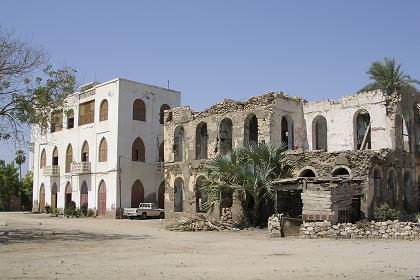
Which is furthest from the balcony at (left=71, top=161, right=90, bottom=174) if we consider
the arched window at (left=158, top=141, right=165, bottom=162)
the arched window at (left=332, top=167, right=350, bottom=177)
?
the arched window at (left=332, top=167, right=350, bottom=177)

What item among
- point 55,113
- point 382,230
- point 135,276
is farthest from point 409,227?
point 55,113

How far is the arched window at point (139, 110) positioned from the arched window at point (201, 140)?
32.0ft

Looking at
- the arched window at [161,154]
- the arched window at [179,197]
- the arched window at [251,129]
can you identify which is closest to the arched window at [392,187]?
the arched window at [251,129]

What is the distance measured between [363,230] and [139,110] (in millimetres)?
26874

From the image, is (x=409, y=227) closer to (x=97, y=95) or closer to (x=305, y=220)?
(x=305, y=220)

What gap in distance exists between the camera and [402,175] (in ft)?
94.8

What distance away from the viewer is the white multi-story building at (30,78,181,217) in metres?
42.7

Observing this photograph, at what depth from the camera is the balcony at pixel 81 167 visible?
45.5 m

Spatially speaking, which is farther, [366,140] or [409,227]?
[366,140]

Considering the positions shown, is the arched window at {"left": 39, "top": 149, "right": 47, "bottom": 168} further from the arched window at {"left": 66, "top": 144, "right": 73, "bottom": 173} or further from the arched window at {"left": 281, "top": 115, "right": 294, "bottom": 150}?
the arched window at {"left": 281, "top": 115, "right": 294, "bottom": 150}

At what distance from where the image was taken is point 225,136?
33875mm

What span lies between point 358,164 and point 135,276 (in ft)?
58.0

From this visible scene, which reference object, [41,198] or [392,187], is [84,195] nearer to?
[41,198]

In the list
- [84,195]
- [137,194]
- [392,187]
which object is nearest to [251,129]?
[392,187]
